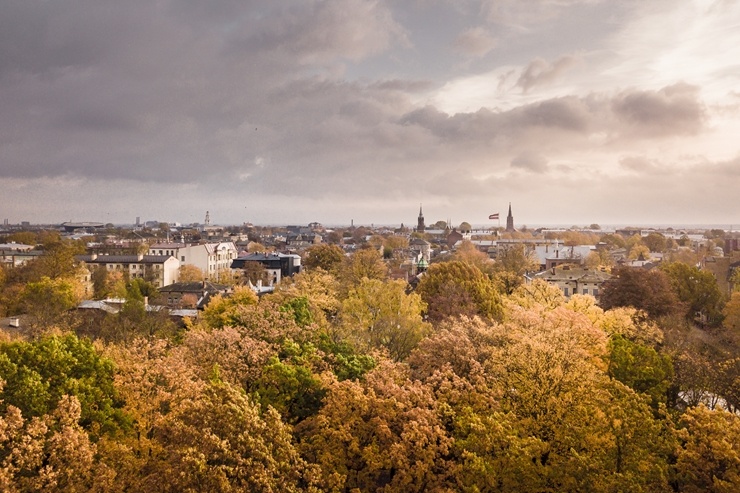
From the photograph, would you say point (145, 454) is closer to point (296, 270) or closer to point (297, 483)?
point (297, 483)

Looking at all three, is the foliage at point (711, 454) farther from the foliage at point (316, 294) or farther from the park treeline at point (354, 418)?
the foliage at point (316, 294)

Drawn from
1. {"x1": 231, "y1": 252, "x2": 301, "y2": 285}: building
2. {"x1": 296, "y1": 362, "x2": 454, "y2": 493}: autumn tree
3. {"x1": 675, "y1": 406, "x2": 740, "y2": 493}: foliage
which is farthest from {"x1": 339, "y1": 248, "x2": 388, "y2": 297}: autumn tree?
{"x1": 675, "y1": 406, "x2": 740, "y2": 493}: foliage

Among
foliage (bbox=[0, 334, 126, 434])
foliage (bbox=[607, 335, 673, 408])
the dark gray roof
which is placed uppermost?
foliage (bbox=[0, 334, 126, 434])

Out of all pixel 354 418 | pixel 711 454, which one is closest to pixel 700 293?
pixel 711 454

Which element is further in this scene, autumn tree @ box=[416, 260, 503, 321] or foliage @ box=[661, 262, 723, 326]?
foliage @ box=[661, 262, 723, 326]

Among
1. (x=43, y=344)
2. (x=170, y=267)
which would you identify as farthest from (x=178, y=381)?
(x=170, y=267)

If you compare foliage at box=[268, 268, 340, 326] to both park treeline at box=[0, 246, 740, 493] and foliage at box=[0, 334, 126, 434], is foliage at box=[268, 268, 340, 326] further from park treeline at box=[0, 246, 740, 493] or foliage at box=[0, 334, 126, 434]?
foliage at box=[0, 334, 126, 434]

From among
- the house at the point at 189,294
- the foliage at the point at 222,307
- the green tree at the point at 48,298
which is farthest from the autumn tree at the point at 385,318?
the green tree at the point at 48,298
